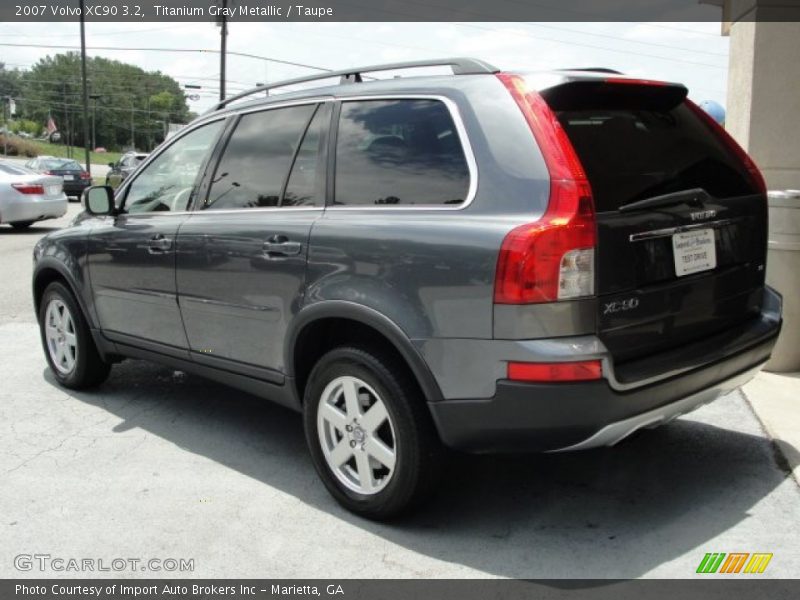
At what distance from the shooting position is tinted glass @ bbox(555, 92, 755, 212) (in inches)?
121

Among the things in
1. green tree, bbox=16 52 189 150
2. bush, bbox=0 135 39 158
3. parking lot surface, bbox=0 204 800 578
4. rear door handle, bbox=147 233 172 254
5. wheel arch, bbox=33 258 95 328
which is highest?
green tree, bbox=16 52 189 150

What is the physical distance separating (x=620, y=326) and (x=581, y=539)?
0.92 metres

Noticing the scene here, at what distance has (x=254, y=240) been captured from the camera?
3.74 meters

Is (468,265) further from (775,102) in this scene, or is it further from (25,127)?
(25,127)

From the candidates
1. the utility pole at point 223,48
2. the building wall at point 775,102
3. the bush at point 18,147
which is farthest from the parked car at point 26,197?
the bush at point 18,147

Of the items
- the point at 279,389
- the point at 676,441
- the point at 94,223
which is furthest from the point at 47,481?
the point at 676,441

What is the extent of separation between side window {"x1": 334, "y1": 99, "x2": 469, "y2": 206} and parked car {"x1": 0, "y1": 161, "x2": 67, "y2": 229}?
13416mm

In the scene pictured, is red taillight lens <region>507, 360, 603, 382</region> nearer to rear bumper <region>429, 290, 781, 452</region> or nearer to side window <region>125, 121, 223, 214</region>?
rear bumper <region>429, 290, 781, 452</region>

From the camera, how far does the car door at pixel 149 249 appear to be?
14.2ft

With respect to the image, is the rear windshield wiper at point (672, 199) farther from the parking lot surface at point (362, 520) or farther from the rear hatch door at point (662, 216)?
the parking lot surface at point (362, 520)

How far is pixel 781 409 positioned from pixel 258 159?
3270 mm

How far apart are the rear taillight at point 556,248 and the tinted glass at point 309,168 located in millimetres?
1162

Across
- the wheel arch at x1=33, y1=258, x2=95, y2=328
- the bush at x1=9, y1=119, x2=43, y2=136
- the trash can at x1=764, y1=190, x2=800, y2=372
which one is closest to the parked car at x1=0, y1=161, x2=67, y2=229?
the wheel arch at x1=33, y1=258, x2=95, y2=328
